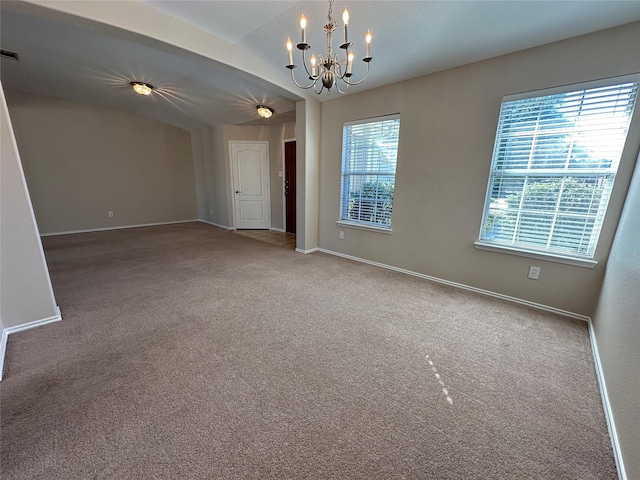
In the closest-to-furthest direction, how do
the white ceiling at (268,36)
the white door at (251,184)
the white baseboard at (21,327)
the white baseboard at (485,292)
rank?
the white baseboard at (21,327) → the white ceiling at (268,36) → the white baseboard at (485,292) → the white door at (251,184)

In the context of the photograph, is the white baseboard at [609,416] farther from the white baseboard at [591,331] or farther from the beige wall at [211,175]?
the beige wall at [211,175]

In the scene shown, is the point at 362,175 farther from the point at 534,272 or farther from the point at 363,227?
the point at 534,272

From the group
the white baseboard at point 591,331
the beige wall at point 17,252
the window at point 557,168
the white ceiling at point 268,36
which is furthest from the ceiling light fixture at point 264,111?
the window at point 557,168

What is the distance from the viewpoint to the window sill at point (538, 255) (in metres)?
2.24

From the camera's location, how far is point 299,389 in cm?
152

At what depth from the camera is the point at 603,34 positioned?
200 centimetres

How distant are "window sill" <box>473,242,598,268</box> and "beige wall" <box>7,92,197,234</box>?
699 centimetres

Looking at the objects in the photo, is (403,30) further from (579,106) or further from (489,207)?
(489,207)

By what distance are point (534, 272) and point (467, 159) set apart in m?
1.31

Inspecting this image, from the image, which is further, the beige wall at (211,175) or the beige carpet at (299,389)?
the beige wall at (211,175)

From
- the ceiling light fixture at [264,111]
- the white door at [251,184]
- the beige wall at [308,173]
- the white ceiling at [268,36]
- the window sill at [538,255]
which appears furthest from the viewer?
the white door at [251,184]

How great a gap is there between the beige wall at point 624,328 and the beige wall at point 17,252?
3567 mm

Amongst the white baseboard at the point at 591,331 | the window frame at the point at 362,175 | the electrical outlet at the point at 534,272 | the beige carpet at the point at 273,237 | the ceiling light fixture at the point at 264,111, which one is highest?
the ceiling light fixture at the point at 264,111

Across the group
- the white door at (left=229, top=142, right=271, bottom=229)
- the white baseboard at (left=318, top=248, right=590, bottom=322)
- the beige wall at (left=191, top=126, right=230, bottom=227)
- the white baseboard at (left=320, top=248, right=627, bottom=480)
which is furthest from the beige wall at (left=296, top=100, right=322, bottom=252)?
the beige wall at (left=191, top=126, right=230, bottom=227)
